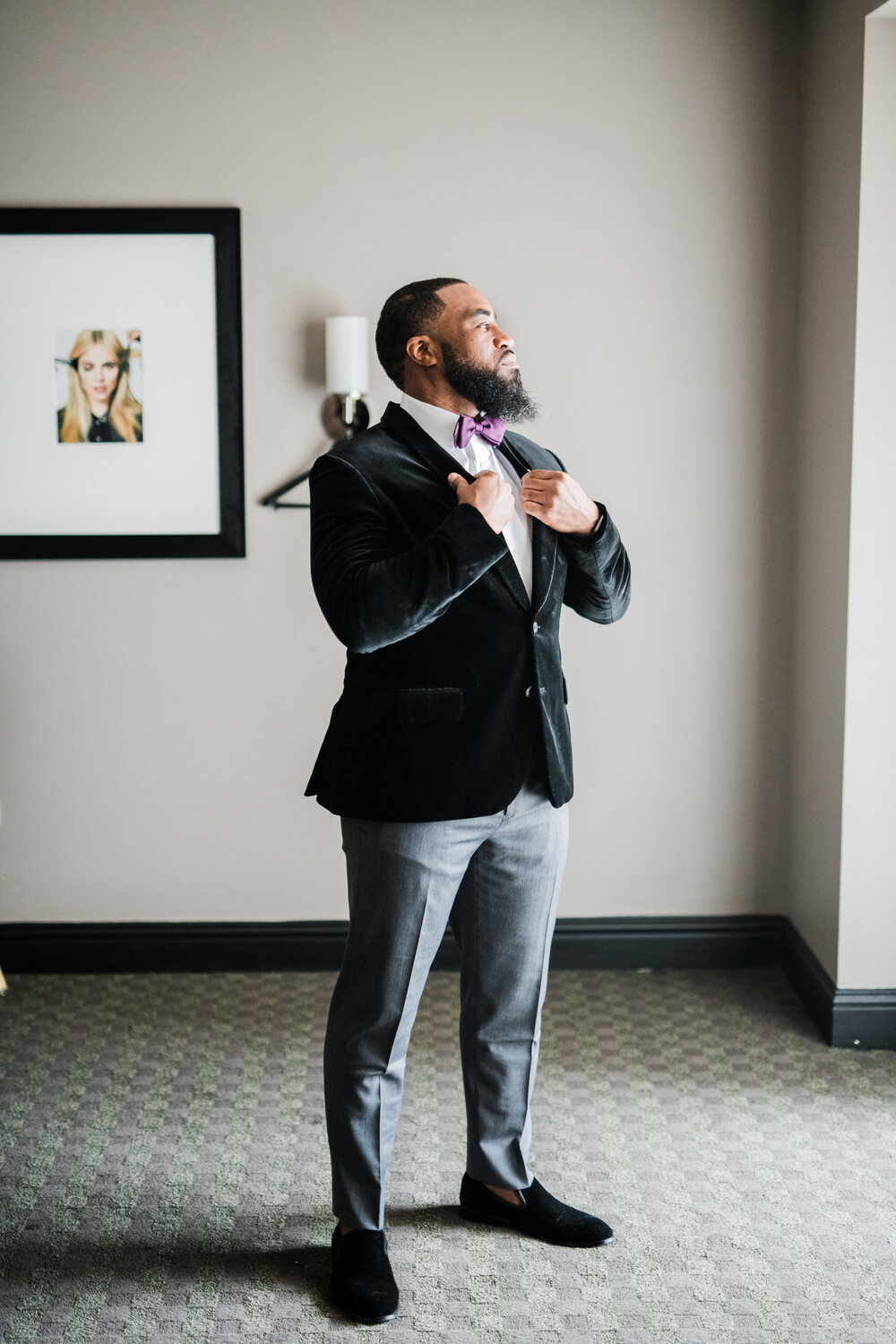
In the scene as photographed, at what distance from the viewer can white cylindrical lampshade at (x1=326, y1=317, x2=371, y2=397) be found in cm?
312

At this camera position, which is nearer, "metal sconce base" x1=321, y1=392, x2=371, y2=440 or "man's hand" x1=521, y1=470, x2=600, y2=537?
"man's hand" x1=521, y1=470, x2=600, y2=537

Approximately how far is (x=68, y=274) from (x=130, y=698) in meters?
1.14

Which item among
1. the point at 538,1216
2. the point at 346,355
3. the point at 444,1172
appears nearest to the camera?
the point at 538,1216

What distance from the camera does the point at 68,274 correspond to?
3197 millimetres

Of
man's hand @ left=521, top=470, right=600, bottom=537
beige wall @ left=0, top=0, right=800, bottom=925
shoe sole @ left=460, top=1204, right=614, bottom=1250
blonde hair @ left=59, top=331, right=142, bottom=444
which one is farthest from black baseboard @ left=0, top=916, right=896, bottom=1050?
man's hand @ left=521, top=470, right=600, bottom=537

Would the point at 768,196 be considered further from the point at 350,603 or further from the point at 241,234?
the point at 350,603

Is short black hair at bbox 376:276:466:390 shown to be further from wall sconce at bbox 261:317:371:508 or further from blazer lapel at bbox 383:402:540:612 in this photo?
wall sconce at bbox 261:317:371:508

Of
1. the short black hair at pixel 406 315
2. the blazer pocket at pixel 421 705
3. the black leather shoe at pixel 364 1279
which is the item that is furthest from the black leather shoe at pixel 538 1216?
the short black hair at pixel 406 315

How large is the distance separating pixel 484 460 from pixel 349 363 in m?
1.27

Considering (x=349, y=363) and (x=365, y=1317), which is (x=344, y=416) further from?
(x=365, y=1317)

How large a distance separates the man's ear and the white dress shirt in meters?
0.07

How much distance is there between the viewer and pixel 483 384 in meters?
1.91

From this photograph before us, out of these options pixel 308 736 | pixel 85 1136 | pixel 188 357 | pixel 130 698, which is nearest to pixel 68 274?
pixel 188 357

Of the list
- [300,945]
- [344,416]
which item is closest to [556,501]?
[344,416]
